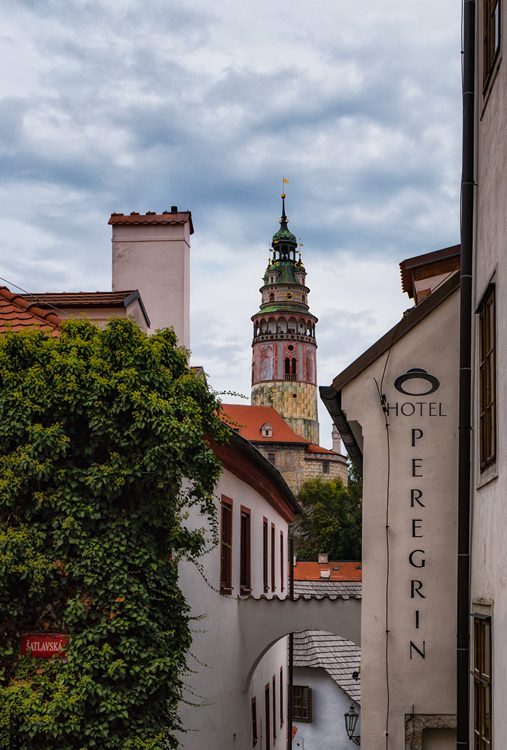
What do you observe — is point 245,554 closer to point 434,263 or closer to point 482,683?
point 434,263

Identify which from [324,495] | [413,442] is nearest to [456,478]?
[413,442]

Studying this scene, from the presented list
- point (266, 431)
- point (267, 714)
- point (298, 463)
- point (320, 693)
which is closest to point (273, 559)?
point (267, 714)

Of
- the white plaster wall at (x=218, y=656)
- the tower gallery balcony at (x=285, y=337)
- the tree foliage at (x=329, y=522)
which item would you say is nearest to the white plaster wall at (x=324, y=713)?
the white plaster wall at (x=218, y=656)

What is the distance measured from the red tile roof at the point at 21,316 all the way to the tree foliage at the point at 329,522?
7140 centimetres

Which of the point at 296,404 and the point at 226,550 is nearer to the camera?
the point at 226,550

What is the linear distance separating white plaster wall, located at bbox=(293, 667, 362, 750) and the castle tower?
278 feet

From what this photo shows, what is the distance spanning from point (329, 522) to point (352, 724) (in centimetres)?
5975

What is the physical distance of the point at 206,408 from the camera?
9.84 meters

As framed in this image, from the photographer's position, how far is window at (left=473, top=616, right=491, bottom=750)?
7930mm

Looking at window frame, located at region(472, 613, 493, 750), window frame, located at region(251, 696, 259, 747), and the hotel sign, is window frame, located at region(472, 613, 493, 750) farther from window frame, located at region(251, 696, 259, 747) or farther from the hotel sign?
window frame, located at region(251, 696, 259, 747)

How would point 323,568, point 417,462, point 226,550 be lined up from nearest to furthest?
1. point 417,462
2. point 226,550
3. point 323,568

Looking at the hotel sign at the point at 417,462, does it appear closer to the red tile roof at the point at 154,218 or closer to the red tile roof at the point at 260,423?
the red tile roof at the point at 154,218

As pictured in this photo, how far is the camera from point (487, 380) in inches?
332

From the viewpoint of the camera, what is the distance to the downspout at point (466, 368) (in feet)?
30.2
